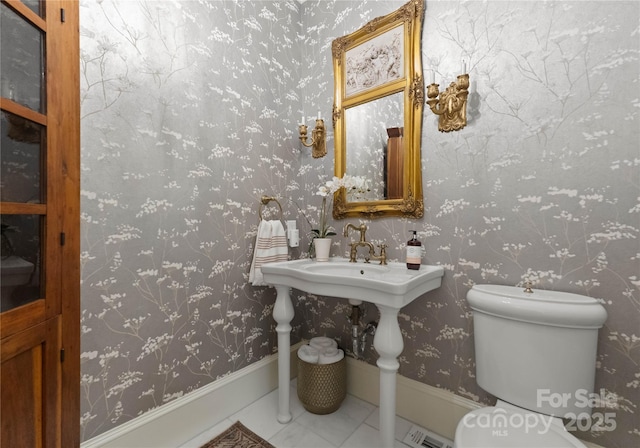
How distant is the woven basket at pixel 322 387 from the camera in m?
1.50

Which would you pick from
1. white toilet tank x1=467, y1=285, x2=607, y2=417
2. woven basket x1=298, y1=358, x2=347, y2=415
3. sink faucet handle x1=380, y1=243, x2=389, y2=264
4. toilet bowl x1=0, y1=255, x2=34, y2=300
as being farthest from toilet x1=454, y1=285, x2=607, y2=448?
toilet bowl x1=0, y1=255, x2=34, y2=300

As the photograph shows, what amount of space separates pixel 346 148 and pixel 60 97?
4.23 feet

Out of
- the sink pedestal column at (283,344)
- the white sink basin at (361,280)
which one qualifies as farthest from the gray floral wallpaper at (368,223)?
the sink pedestal column at (283,344)

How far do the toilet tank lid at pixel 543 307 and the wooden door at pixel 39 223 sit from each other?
1.45 m

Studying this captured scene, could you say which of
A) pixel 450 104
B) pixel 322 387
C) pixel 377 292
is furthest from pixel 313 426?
pixel 450 104

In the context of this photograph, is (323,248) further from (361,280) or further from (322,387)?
(322,387)

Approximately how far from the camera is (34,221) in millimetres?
794

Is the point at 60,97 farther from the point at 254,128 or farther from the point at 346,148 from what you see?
the point at 346,148

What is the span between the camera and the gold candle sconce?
48.6 inches

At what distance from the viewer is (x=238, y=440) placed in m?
1.33

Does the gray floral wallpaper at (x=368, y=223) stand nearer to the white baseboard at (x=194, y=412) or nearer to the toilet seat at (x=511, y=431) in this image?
the white baseboard at (x=194, y=412)

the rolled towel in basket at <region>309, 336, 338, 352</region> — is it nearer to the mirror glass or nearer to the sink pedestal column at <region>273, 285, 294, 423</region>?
the sink pedestal column at <region>273, 285, 294, 423</region>

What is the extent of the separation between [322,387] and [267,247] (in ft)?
2.68

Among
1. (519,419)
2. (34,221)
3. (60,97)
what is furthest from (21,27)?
(519,419)
